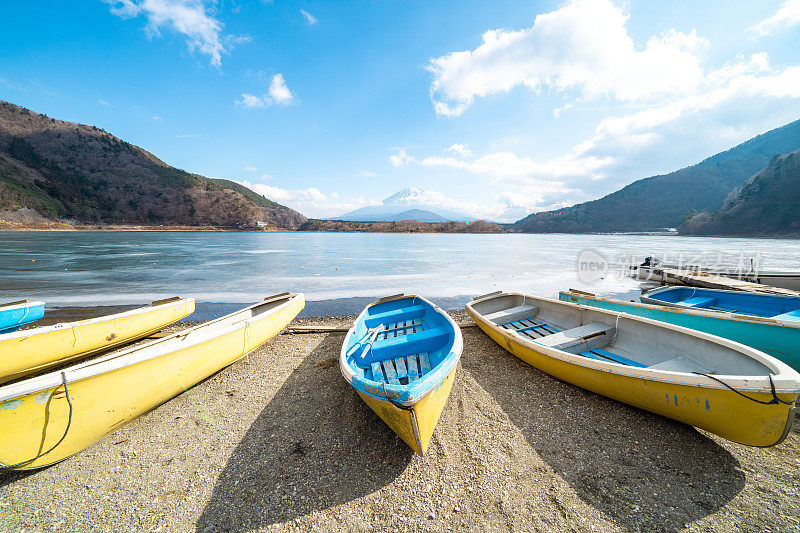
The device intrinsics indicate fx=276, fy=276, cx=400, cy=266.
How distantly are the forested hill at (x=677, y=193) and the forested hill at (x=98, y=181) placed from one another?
166 metres

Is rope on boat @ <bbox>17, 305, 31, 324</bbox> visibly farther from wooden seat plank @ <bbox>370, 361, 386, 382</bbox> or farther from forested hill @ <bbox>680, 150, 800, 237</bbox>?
forested hill @ <bbox>680, 150, 800, 237</bbox>

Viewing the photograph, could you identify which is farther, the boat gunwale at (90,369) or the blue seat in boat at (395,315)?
the blue seat in boat at (395,315)

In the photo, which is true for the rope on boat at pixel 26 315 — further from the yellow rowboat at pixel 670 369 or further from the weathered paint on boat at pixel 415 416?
the yellow rowboat at pixel 670 369

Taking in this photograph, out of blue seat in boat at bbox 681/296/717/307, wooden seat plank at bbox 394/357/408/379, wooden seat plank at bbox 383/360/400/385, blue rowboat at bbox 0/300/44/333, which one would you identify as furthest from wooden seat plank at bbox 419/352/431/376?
blue rowboat at bbox 0/300/44/333

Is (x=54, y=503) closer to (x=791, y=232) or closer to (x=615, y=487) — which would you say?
(x=615, y=487)

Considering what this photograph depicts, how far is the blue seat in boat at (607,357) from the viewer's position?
515cm

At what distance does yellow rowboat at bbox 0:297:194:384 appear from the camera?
502 cm

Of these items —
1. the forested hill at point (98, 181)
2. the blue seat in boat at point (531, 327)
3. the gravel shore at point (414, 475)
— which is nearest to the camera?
the gravel shore at point (414, 475)

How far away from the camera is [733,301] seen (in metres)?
8.19

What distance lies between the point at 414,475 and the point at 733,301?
1088cm

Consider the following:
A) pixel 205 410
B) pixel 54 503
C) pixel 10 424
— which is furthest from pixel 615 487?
pixel 10 424

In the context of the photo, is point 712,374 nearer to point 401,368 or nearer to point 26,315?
point 401,368

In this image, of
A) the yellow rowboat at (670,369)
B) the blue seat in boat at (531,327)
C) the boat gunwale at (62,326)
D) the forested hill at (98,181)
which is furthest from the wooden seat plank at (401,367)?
the forested hill at (98,181)

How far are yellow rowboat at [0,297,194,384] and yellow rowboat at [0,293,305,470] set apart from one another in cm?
240
